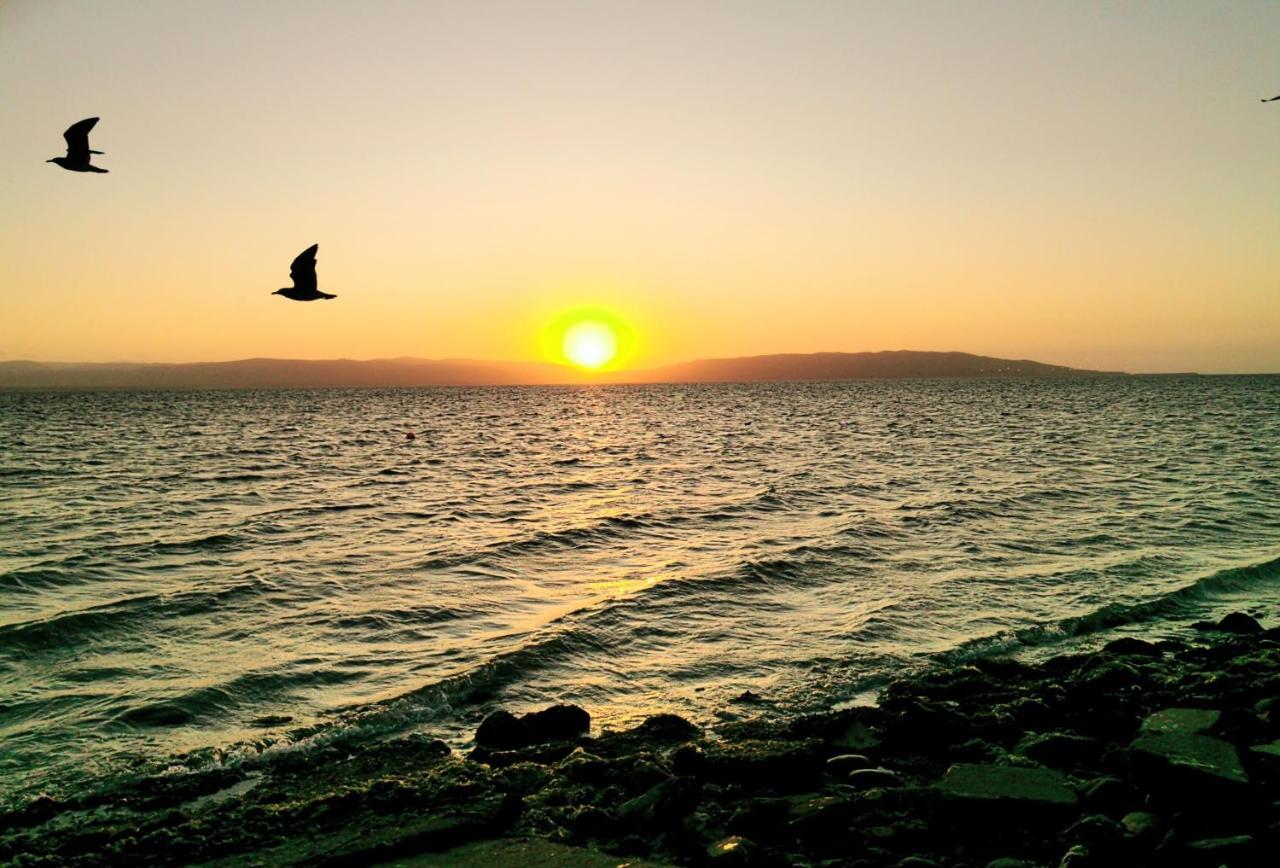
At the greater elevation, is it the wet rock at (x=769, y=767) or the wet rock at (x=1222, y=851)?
the wet rock at (x=1222, y=851)

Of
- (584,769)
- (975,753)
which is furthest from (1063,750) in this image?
(584,769)

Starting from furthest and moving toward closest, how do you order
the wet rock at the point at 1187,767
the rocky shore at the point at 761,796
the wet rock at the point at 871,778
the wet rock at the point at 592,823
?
the wet rock at the point at 871,778 → the wet rock at the point at 592,823 → the wet rock at the point at 1187,767 → the rocky shore at the point at 761,796

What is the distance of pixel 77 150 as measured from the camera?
12328 millimetres

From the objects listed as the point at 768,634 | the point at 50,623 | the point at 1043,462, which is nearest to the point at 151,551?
the point at 50,623

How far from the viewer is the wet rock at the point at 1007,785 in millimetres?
6449

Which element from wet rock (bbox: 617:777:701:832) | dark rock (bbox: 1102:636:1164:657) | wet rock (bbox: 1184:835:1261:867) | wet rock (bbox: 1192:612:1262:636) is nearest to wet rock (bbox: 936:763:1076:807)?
wet rock (bbox: 1184:835:1261:867)

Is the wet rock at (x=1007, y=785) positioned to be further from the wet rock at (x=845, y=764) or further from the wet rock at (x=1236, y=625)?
the wet rock at (x=1236, y=625)

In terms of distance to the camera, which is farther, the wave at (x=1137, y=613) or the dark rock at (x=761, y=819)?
the wave at (x=1137, y=613)

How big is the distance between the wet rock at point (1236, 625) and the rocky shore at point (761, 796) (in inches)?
142

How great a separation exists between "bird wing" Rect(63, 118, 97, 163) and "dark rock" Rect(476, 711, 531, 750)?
964cm

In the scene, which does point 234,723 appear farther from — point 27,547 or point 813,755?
point 27,547

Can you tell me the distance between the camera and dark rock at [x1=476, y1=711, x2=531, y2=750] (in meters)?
8.76

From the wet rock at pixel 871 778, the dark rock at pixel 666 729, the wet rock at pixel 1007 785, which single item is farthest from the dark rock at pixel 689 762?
the wet rock at pixel 1007 785

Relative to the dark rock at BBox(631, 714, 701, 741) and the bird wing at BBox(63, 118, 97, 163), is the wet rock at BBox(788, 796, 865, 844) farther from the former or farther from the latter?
the bird wing at BBox(63, 118, 97, 163)
